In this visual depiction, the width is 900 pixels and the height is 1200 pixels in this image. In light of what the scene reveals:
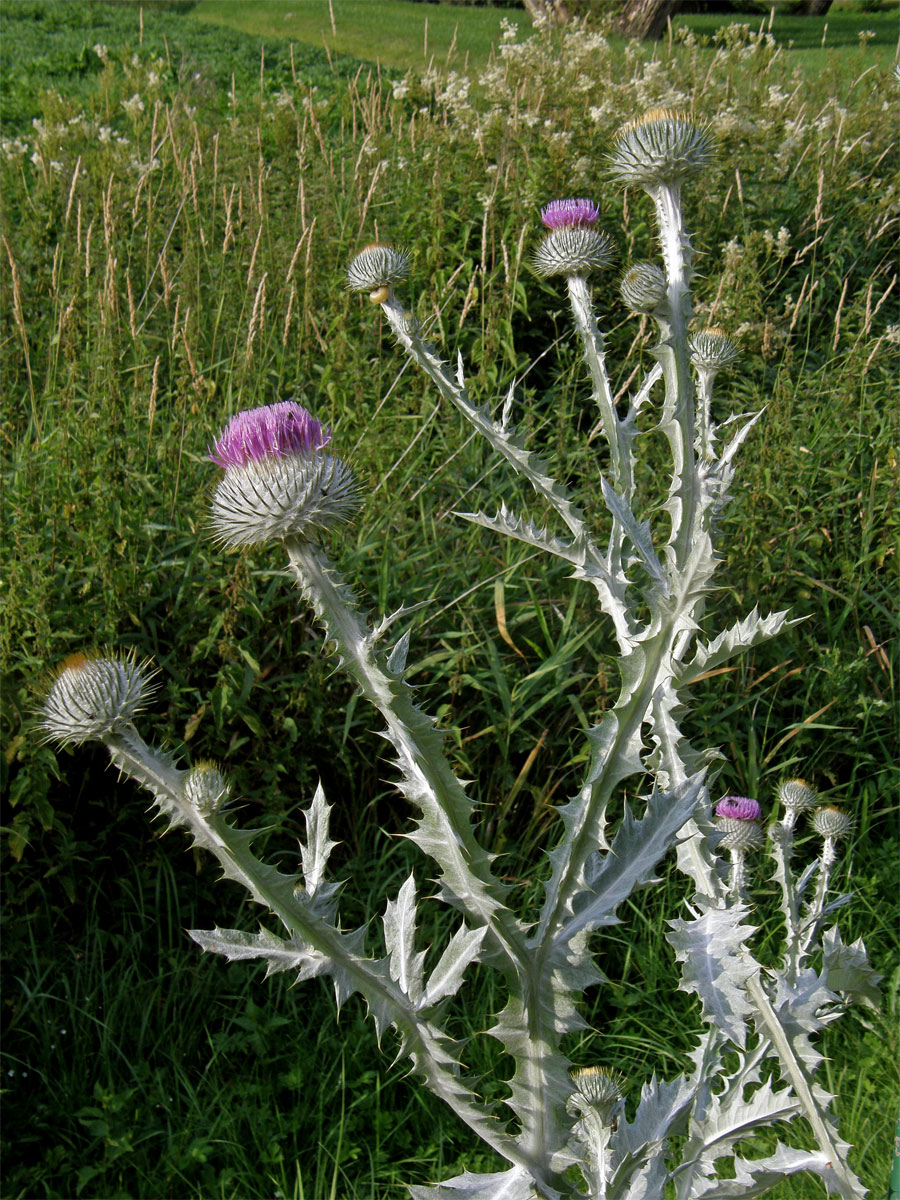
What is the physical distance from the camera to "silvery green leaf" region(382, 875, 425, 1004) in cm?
139

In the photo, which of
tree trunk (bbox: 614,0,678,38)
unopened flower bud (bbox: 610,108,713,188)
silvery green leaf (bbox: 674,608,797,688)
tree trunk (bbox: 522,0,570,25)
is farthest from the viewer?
tree trunk (bbox: 614,0,678,38)

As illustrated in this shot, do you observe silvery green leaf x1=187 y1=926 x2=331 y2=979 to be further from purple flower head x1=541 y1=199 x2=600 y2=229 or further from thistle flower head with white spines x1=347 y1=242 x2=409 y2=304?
purple flower head x1=541 y1=199 x2=600 y2=229

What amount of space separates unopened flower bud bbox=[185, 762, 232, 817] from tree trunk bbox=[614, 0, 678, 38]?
683 cm

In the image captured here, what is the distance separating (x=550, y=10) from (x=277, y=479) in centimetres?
644

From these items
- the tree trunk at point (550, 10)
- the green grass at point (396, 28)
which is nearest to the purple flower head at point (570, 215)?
the green grass at point (396, 28)

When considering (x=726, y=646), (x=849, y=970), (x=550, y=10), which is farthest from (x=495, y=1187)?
(x=550, y=10)

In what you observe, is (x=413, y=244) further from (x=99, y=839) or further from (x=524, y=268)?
(x=99, y=839)

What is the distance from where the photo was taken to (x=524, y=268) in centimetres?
457

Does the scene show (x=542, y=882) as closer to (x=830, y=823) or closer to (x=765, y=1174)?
(x=765, y=1174)

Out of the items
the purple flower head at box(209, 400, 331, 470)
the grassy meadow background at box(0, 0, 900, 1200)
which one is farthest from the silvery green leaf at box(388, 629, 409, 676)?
the grassy meadow background at box(0, 0, 900, 1200)

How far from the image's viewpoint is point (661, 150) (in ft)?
6.39

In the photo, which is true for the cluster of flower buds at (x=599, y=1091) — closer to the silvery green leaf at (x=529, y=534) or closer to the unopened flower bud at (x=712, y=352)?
the silvery green leaf at (x=529, y=534)

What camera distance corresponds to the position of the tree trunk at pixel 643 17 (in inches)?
259

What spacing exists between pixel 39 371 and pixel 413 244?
1.75 metres
